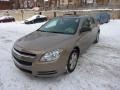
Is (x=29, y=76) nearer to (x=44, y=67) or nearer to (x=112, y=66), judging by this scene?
(x=44, y=67)

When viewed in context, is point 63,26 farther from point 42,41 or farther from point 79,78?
point 79,78

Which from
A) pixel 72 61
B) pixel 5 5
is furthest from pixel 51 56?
pixel 5 5

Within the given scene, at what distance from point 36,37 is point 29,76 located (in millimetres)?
1065

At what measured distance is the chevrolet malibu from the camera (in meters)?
4.04

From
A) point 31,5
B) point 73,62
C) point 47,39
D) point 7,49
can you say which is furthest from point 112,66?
point 31,5

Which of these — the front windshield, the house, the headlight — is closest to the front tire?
the headlight

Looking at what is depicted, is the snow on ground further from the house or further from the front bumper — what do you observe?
the house

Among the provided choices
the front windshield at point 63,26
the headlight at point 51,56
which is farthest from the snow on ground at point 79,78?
the front windshield at point 63,26

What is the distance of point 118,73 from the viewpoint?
4844 mm

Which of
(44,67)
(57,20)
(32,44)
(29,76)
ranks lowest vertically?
(29,76)

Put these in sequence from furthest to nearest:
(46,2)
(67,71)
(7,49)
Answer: (46,2)
(7,49)
(67,71)

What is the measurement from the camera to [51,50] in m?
4.14

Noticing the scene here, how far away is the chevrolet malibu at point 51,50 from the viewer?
404cm

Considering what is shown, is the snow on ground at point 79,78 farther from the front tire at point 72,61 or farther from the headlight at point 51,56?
the headlight at point 51,56
